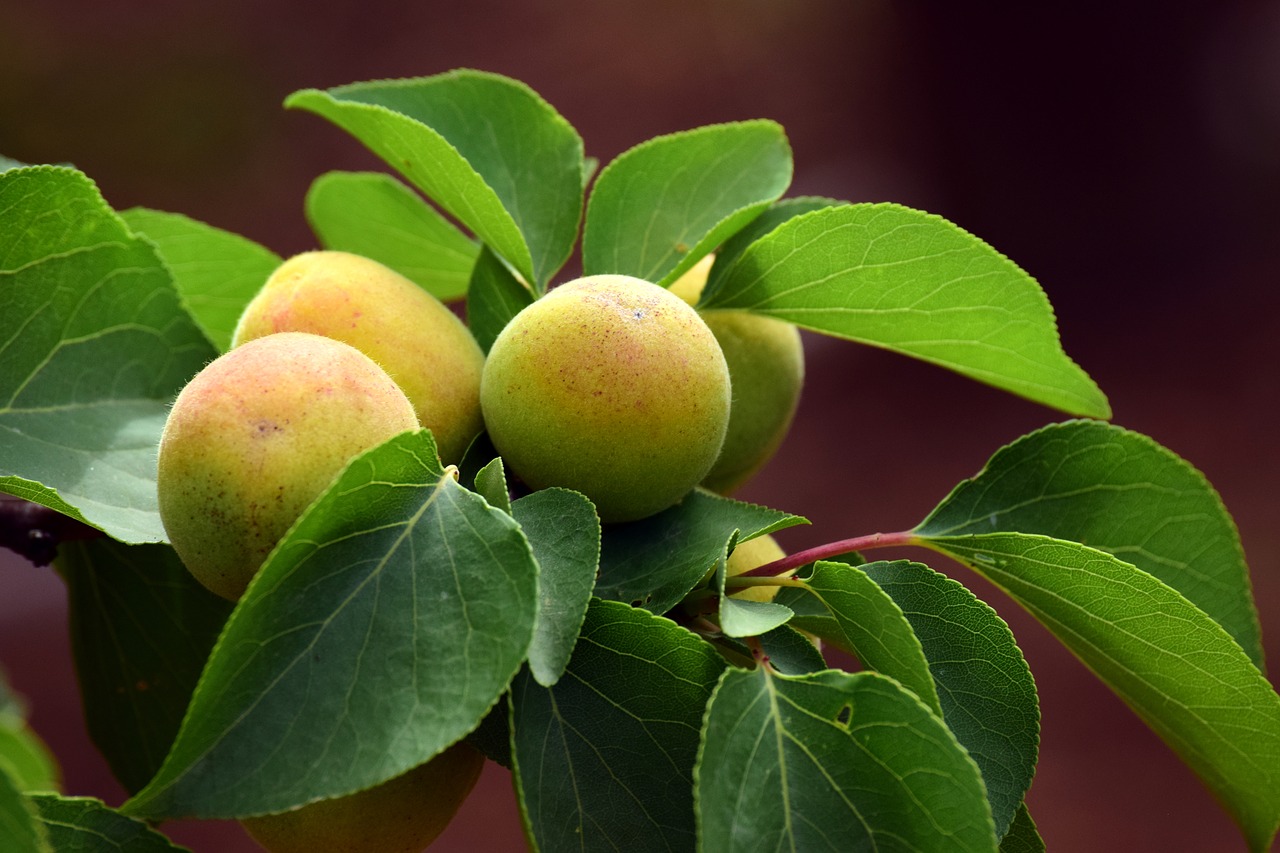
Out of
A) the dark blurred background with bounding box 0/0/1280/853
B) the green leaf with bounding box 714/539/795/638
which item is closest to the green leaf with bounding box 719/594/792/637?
the green leaf with bounding box 714/539/795/638

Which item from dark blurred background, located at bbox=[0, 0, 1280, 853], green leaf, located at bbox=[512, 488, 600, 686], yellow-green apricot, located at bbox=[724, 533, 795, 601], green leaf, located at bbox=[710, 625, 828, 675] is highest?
green leaf, located at bbox=[512, 488, 600, 686]

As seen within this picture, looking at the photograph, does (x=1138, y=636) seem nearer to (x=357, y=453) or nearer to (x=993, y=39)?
(x=357, y=453)

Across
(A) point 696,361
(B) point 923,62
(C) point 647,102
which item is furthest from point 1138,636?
(B) point 923,62

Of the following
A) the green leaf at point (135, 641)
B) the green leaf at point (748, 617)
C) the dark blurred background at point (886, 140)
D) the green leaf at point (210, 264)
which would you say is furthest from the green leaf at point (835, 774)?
the dark blurred background at point (886, 140)

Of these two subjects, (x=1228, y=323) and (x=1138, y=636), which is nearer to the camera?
(x=1138, y=636)

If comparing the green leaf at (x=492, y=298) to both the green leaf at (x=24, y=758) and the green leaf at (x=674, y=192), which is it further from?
the green leaf at (x=24, y=758)

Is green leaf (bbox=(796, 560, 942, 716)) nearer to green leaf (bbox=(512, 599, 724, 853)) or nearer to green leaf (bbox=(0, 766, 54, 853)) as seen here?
green leaf (bbox=(512, 599, 724, 853))
